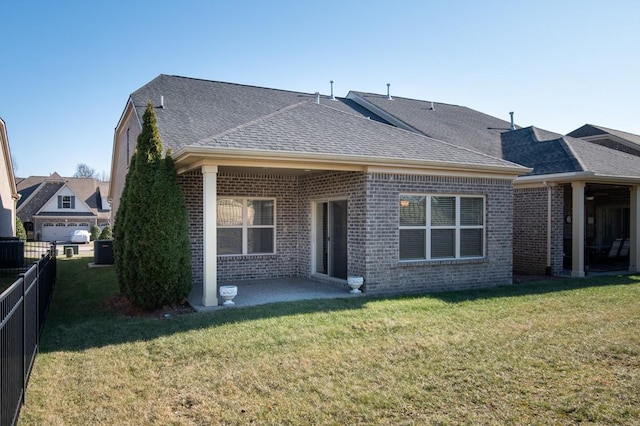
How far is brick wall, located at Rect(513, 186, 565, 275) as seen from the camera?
544 inches

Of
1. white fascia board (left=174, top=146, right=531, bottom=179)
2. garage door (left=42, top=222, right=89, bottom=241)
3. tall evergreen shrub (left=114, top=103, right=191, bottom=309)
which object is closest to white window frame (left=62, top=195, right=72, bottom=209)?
garage door (left=42, top=222, right=89, bottom=241)

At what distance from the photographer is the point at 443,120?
18.9 m

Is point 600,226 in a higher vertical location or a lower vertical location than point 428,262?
higher

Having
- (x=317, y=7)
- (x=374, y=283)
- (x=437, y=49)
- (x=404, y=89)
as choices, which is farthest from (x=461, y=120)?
(x=374, y=283)

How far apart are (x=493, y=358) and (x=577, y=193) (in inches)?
363

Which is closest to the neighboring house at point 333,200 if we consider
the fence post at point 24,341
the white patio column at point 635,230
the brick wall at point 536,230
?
the brick wall at point 536,230

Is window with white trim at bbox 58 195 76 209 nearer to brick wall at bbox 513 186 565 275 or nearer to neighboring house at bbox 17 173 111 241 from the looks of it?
neighboring house at bbox 17 173 111 241

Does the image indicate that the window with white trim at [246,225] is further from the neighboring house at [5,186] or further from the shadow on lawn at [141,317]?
the neighboring house at [5,186]

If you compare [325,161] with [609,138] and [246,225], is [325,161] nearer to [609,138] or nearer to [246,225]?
[246,225]

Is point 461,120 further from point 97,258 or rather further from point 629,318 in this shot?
point 97,258

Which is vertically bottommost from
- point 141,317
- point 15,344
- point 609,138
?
point 141,317

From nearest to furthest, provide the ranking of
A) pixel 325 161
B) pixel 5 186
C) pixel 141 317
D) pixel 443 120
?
pixel 141 317 < pixel 325 161 < pixel 443 120 < pixel 5 186

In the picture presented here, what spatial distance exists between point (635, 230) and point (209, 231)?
514 inches

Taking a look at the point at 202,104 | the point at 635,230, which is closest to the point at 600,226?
the point at 635,230
